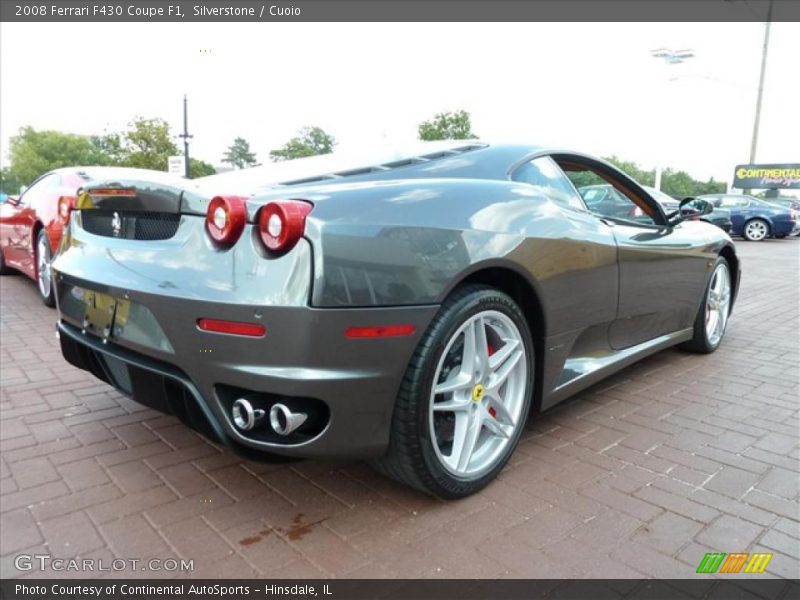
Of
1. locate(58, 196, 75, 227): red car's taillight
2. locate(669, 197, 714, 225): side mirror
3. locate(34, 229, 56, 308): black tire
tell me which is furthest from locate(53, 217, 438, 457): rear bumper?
locate(34, 229, 56, 308): black tire

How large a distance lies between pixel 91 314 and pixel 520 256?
1742mm

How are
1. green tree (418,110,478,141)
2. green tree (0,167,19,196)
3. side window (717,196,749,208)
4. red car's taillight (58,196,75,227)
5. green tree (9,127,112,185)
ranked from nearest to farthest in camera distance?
red car's taillight (58,196,75,227)
side window (717,196,749,208)
green tree (418,110,478,141)
green tree (9,127,112,185)
green tree (0,167,19,196)

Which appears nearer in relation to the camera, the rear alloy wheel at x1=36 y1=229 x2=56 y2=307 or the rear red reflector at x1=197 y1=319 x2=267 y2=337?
the rear red reflector at x1=197 y1=319 x2=267 y2=337

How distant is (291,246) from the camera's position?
183 cm

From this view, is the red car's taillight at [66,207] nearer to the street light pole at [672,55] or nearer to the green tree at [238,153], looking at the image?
the street light pole at [672,55]

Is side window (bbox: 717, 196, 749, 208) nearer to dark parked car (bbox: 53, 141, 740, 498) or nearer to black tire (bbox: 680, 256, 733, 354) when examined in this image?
black tire (bbox: 680, 256, 733, 354)

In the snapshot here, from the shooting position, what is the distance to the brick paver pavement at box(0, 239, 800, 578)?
1.96m

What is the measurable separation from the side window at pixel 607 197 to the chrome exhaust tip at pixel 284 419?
1985mm

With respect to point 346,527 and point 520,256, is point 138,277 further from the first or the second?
point 520,256

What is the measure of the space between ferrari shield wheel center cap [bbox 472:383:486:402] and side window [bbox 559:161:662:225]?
4.27 ft

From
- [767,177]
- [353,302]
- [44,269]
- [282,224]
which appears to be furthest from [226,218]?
[767,177]

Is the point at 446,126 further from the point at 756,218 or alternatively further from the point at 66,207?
the point at 66,207

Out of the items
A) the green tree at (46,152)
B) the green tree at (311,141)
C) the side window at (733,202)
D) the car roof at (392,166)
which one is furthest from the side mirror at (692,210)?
the green tree at (46,152)

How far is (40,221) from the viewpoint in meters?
5.52
